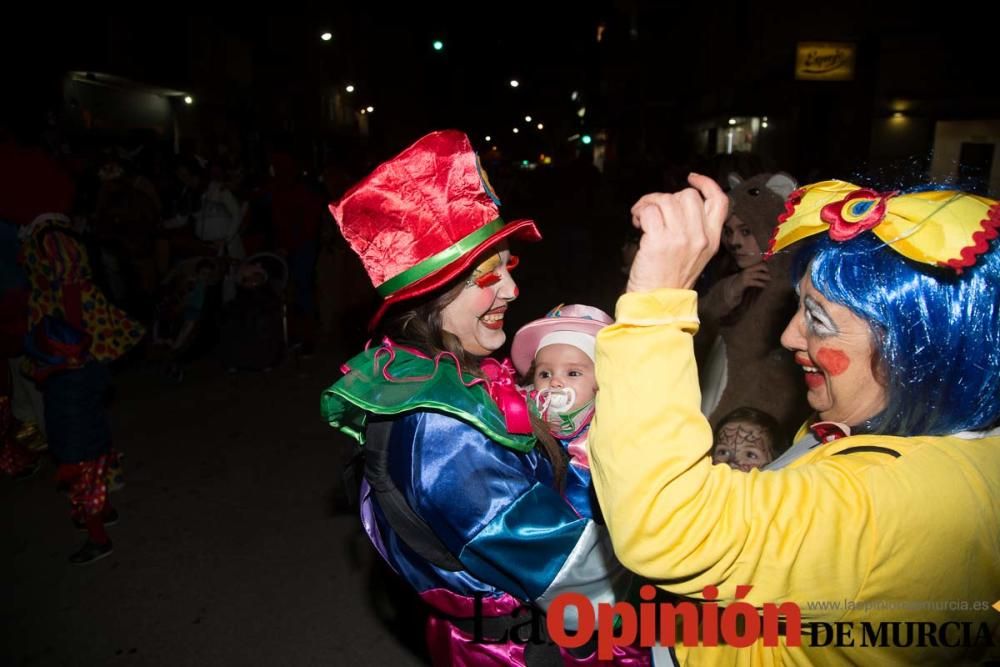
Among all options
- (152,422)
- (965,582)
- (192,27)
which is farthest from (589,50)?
(965,582)

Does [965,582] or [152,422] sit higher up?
[965,582]

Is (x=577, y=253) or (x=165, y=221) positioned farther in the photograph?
(x=577, y=253)

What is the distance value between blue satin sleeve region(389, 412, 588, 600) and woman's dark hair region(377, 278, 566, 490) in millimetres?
259

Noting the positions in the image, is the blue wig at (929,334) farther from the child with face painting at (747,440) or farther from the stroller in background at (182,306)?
the stroller in background at (182,306)

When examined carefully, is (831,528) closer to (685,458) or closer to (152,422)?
(685,458)

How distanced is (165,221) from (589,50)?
5359 cm

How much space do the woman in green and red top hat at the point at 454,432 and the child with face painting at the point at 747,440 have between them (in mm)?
1232

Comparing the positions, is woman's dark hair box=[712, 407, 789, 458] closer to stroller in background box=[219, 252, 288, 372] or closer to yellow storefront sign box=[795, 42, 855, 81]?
stroller in background box=[219, 252, 288, 372]

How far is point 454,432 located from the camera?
144 cm

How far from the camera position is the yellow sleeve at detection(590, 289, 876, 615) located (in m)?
0.94

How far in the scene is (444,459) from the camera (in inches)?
55.6

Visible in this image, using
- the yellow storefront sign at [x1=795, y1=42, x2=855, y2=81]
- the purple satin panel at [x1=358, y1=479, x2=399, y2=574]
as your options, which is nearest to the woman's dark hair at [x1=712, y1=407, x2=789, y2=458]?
the purple satin panel at [x1=358, y1=479, x2=399, y2=574]

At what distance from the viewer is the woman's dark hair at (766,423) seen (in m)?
2.78

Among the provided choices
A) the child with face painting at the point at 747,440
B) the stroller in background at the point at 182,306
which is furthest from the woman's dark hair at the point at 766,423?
the stroller in background at the point at 182,306
